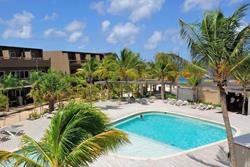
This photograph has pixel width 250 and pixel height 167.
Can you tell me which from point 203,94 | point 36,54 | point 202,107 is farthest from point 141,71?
point 36,54

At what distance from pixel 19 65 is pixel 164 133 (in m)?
20.8

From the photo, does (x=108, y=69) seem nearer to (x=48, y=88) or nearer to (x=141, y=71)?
(x=141, y=71)

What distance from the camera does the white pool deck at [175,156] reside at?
1255cm

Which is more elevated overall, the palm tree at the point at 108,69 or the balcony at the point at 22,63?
the balcony at the point at 22,63

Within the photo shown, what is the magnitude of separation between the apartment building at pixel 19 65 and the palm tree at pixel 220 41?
23.9 metres

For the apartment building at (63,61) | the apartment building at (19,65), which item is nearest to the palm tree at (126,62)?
the apartment building at (19,65)

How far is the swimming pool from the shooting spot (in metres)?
16.0

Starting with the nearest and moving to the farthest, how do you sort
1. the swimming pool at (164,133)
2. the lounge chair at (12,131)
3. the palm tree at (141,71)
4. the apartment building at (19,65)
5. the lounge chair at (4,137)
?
the swimming pool at (164,133), the lounge chair at (4,137), the lounge chair at (12,131), the palm tree at (141,71), the apartment building at (19,65)

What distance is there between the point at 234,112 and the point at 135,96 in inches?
510

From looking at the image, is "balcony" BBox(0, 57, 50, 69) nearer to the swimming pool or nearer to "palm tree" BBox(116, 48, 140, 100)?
"palm tree" BBox(116, 48, 140, 100)

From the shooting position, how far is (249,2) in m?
9.08

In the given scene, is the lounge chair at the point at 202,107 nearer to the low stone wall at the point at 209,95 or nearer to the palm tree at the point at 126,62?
the low stone wall at the point at 209,95

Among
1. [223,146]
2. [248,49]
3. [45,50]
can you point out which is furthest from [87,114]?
[45,50]

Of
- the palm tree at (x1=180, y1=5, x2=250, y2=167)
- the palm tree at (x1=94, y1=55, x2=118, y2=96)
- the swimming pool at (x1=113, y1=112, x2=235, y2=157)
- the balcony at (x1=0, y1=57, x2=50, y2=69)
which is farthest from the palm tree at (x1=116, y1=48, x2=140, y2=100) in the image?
the palm tree at (x1=180, y1=5, x2=250, y2=167)
